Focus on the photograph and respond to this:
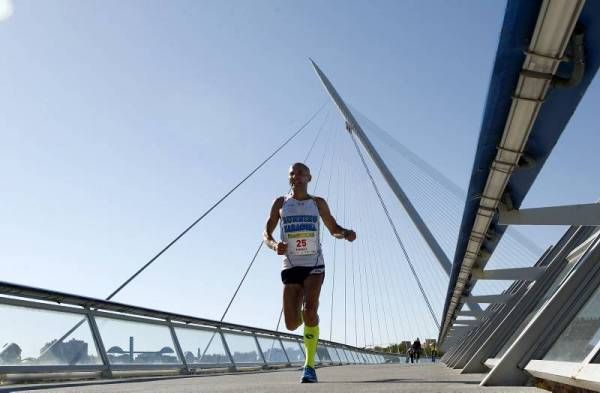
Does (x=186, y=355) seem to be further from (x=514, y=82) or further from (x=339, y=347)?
(x=339, y=347)

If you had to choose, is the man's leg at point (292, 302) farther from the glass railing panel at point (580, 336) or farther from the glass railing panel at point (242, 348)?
the glass railing panel at point (242, 348)

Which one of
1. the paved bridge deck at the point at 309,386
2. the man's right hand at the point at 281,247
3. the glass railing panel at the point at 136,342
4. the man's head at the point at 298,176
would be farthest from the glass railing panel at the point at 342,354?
the man's right hand at the point at 281,247

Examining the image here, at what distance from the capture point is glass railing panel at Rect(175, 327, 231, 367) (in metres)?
11.6

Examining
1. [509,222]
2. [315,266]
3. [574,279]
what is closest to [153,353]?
[315,266]

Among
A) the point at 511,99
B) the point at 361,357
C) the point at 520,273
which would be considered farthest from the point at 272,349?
the point at 361,357

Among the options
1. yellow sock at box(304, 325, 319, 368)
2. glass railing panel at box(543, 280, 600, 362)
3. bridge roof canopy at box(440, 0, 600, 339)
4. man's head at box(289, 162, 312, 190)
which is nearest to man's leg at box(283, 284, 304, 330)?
yellow sock at box(304, 325, 319, 368)

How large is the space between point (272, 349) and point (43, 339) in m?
10.7

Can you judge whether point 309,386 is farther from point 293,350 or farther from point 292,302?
point 293,350

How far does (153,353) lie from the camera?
10.3m

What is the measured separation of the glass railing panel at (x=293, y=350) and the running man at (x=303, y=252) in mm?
14005

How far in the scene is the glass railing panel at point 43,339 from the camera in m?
7.11

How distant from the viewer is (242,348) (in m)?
14.9

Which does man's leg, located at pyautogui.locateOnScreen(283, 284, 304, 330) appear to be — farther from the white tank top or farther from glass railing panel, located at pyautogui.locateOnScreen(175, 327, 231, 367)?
glass railing panel, located at pyautogui.locateOnScreen(175, 327, 231, 367)

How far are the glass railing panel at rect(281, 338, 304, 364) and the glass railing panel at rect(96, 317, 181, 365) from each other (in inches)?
354
